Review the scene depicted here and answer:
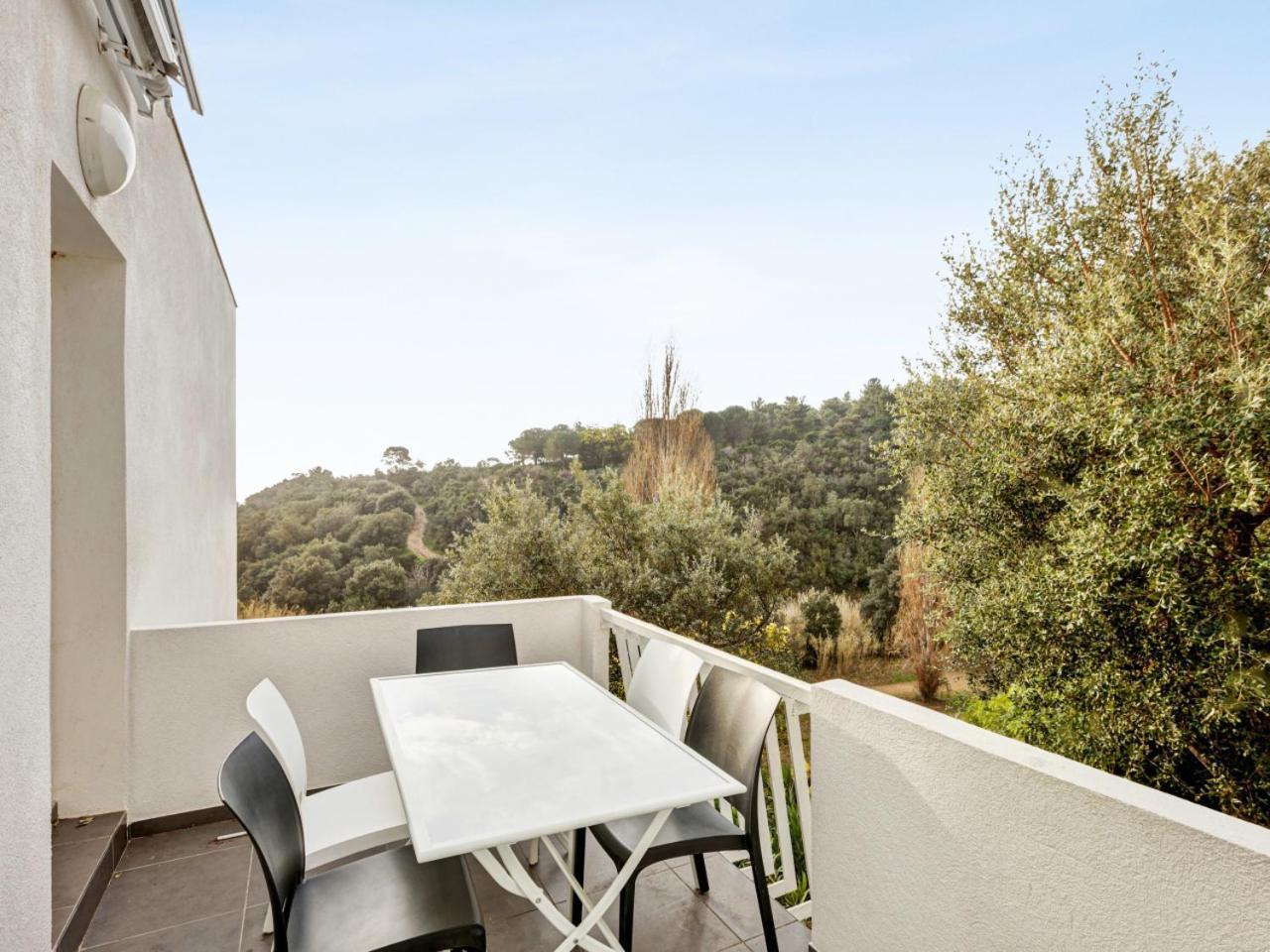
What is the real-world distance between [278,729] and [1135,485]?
462 cm

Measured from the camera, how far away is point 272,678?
310cm

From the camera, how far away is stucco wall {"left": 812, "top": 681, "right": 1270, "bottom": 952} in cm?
106

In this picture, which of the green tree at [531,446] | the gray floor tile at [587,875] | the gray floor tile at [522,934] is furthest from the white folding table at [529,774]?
the green tree at [531,446]

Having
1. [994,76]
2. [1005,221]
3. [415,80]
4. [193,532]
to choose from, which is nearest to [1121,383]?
[1005,221]

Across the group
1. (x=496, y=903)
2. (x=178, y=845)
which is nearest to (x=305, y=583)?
(x=178, y=845)

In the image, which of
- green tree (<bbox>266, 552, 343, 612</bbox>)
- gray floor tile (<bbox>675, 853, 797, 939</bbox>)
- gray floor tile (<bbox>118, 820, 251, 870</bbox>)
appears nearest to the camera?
gray floor tile (<bbox>675, 853, 797, 939</bbox>)

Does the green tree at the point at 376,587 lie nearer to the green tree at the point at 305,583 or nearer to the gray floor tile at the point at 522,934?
the green tree at the point at 305,583

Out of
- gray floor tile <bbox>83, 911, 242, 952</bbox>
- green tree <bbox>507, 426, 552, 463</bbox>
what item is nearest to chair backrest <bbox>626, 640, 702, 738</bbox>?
gray floor tile <bbox>83, 911, 242, 952</bbox>

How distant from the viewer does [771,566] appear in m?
7.26

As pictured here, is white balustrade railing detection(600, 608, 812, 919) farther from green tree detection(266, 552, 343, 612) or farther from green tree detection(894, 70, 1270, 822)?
green tree detection(266, 552, 343, 612)

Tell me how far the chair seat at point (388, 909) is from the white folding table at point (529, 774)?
0.14m

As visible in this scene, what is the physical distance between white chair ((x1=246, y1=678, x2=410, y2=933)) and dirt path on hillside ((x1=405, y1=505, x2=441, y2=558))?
9.66 metres

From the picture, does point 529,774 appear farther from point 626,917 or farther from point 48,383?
point 48,383

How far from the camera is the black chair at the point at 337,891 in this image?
145 cm
